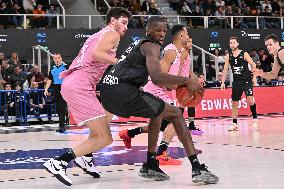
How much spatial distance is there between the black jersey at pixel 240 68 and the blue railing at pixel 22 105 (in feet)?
17.8

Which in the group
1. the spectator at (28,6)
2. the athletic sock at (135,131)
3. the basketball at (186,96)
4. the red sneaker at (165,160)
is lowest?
the red sneaker at (165,160)

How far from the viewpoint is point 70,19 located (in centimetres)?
2555

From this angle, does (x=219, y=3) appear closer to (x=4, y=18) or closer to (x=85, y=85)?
(x=4, y=18)

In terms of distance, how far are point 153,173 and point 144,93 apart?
0.95 metres

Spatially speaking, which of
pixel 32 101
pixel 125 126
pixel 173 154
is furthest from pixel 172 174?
pixel 32 101

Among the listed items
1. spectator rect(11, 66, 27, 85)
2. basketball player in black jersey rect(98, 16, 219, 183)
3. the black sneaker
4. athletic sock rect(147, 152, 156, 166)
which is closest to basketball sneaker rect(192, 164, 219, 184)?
basketball player in black jersey rect(98, 16, 219, 183)

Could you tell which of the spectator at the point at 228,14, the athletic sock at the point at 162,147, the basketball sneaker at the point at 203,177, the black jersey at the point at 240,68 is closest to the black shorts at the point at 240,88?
the black jersey at the point at 240,68

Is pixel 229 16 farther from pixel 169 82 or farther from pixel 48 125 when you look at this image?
pixel 169 82

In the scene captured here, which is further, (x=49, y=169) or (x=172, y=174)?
(x=172, y=174)

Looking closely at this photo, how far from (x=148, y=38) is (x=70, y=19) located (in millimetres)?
18657

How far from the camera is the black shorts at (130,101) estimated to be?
711 centimetres

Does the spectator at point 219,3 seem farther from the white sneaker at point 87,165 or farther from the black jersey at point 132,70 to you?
the black jersey at point 132,70

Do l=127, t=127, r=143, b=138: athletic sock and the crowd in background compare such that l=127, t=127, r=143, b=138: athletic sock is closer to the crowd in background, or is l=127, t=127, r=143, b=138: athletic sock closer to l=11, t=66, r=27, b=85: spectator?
l=11, t=66, r=27, b=85: spectator

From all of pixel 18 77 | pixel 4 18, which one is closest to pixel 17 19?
pixel 4 18
